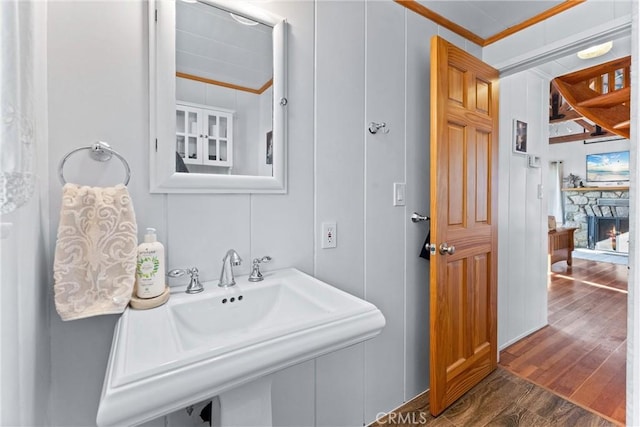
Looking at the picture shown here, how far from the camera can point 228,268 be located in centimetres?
104

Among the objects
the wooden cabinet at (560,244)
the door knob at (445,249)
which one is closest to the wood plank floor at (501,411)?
the door knob at (445,249)

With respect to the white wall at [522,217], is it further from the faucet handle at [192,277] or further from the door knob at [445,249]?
the faucet handle at [192,277]

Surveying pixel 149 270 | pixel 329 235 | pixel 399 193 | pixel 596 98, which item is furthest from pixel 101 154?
pixel 596 98

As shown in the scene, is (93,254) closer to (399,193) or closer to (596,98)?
(399,193)

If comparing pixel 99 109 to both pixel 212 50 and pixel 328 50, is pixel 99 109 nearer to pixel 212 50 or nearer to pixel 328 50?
pixel 212 50

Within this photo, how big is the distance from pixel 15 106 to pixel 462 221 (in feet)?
5.85

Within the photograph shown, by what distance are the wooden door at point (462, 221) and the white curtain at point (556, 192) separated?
6.42 metres

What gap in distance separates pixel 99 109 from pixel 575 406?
261 cm

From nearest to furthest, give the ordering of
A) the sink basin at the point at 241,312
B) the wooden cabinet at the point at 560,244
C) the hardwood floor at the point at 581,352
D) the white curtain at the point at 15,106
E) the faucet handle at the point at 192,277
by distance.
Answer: the white curtain at the point at 15,106
the sink basin at the point at 241,312
the faucet handle at the point at 192,277
the hardwood floor at the point at 581,352
the wooden cabinet at the point at 560,244

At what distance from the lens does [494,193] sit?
188 cm

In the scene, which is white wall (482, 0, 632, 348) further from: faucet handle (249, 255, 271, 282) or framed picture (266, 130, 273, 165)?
faucet handle (249, 255, 271, 282)

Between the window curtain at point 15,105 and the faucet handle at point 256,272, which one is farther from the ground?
the window curtain at point 15,105

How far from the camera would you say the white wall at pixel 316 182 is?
889 millimetres

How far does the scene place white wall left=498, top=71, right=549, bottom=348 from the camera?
7.29ft
